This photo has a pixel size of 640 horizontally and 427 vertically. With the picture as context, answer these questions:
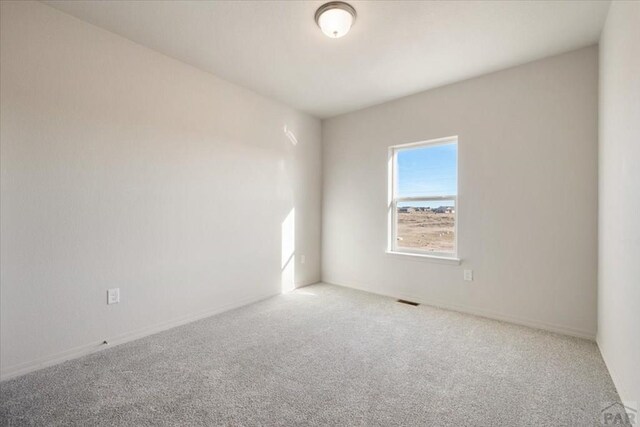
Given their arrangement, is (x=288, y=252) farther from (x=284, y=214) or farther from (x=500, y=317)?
(x=500, y=317)

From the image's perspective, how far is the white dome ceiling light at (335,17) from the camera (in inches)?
75.8

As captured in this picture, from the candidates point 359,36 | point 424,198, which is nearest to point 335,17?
point 359,36

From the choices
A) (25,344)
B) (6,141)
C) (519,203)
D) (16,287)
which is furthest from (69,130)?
(519,203)

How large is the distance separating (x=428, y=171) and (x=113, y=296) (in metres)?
3.35

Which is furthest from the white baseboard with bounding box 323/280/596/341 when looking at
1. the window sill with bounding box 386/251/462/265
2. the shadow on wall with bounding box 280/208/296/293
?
the shadow on wall with bounding box 280/208/296/293

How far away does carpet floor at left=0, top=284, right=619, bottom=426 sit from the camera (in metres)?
1.52

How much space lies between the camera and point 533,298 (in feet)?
8.75

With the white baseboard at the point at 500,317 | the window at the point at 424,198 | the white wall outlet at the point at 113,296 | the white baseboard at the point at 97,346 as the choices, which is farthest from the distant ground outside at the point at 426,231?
the white wall outlet at the point at 113,296

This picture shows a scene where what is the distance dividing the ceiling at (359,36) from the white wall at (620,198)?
40 centimetres

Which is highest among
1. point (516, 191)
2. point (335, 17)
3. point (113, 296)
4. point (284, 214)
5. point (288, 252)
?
point (335, 17)

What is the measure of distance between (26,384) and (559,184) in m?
4.18

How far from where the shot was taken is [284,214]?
148 inches

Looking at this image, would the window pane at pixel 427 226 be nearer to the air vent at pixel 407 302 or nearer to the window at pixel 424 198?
the window at pixel 424 198

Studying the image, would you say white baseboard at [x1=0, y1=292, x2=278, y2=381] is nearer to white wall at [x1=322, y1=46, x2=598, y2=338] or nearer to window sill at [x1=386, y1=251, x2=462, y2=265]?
window sill at [x1=386, y1=251, x2=462, y2=265]
